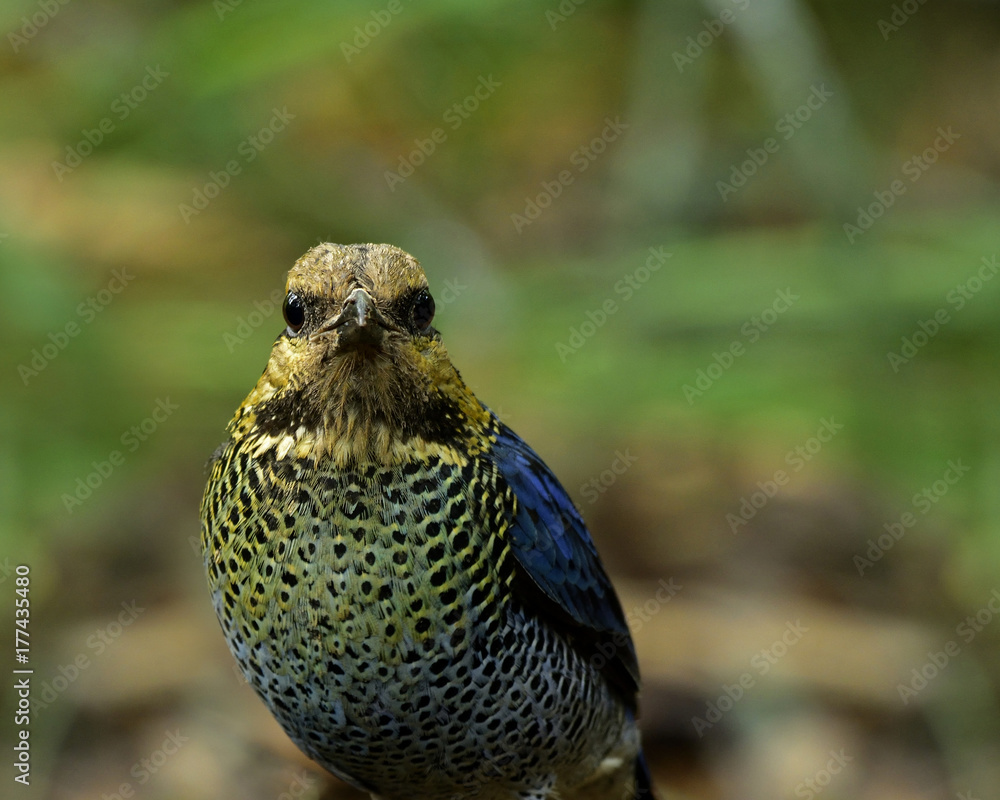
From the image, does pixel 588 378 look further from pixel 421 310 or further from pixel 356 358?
pixel 356 358

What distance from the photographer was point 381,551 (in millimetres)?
3135

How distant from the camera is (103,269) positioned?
7.06 m

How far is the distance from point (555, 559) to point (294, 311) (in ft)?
3.50

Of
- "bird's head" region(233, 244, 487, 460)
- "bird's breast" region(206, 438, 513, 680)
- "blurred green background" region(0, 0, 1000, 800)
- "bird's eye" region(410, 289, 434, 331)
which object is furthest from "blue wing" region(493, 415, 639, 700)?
"blurred green background" region(0, 0, 1000, 800)

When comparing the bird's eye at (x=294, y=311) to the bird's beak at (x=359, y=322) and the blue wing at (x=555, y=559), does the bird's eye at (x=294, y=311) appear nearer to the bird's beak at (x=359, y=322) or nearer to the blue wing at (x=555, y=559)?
the bird's beak at (x=359, y=322)

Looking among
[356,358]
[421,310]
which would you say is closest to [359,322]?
[356,358]

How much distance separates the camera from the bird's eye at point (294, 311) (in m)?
3.12

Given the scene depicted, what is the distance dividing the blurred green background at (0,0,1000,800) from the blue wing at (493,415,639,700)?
167cm

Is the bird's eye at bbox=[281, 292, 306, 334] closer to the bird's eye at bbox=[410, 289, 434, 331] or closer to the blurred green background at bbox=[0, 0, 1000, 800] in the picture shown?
the bird's eye at bbox=[410, 289, 434, 331]

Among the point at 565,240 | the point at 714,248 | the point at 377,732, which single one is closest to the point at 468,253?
the point at 714,248

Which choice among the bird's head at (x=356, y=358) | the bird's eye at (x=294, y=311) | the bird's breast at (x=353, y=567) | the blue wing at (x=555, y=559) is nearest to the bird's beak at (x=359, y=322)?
the bird's head at (x=356, y=358)

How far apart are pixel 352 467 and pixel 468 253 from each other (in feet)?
12.3

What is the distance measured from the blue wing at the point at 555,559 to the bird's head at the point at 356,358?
420 mm

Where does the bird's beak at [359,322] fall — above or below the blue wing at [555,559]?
above
